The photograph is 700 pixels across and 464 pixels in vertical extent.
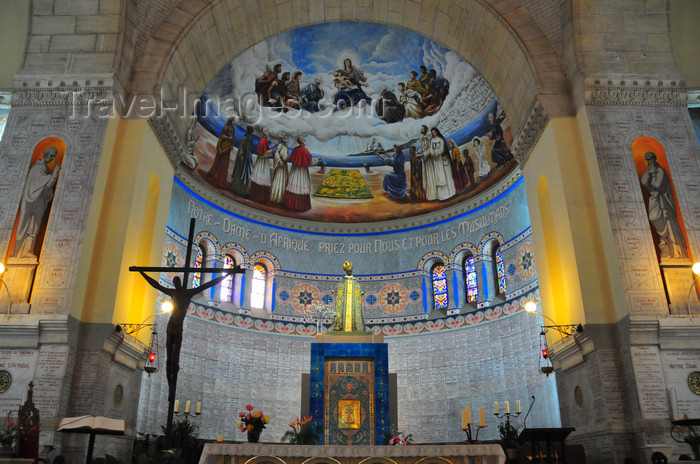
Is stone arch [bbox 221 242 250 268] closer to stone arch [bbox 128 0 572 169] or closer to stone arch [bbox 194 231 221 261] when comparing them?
stone arch [bbox 194 231 221 261]

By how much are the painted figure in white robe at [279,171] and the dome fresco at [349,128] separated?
0.13 feet

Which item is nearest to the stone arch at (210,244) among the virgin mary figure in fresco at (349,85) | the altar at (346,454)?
the virgin mary figure in fresco at (349,85)

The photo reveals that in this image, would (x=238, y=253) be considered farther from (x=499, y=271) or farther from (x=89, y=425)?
(x=89, y=425)

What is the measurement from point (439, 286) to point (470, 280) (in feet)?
4.15

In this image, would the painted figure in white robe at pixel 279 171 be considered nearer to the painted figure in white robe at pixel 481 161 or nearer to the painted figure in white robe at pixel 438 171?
the painted figure in white robe at pixel 438 171

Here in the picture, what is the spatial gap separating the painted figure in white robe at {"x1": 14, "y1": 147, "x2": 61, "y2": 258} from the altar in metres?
6.24

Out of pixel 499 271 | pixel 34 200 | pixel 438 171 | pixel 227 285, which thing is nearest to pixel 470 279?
pixel 499 271

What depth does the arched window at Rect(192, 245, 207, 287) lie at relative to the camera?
784 inches

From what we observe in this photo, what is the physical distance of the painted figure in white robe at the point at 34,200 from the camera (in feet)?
37.8

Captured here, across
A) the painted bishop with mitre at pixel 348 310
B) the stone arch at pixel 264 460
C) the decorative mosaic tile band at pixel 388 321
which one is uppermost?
the decorative mosaic tile band at pixel 388 321

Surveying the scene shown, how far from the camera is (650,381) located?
10.5m

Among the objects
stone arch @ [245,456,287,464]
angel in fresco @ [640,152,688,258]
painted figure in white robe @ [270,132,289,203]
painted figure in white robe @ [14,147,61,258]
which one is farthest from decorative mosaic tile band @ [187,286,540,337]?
stone arch @ [245,456,287,464]

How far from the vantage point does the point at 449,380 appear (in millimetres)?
19891

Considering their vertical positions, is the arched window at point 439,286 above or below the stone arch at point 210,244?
below
